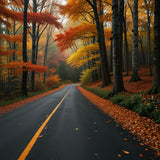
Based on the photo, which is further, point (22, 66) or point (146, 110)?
point (22, 66)

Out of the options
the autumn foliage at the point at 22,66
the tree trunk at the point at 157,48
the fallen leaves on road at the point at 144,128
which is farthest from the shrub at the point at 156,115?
the autumn foliage at the point at 22,66

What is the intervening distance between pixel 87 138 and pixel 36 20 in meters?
14.2

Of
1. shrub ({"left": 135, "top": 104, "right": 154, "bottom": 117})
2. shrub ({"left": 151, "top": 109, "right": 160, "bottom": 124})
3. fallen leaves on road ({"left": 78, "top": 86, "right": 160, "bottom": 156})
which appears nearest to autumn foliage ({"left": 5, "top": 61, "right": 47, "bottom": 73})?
fallen leaves on road ({"left": 78, "top": 86, "right": 160, "bottom": 156})

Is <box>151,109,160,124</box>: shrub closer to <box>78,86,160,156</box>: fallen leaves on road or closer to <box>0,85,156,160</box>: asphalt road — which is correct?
<box>78,86,160,156</box>: fallen leaves on road

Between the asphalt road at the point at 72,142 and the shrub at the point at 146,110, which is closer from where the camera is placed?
the asphalt road at the point at 72,142

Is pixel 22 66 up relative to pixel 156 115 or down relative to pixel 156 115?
up

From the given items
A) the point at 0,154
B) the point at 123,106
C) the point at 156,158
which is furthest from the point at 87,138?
the point at 123,106

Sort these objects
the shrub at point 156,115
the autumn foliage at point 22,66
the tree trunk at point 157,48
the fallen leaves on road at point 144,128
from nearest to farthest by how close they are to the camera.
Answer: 1. the fallen leaves on road at point 144,128
2. the shrub at point 156,115
3. the tree trunk at point 157,48
4. the autumn foliage at point 22,66

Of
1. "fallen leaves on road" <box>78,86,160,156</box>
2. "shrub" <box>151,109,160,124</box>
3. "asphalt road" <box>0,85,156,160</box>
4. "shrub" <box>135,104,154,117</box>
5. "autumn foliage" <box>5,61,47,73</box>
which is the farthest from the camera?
"autumn foliage" <box>5,61,47,73</box>

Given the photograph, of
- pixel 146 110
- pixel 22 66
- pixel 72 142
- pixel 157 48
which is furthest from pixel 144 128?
pixel 22 66

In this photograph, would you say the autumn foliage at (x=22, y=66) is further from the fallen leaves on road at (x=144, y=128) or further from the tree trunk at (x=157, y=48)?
the tree trunk at (x=157, y=48)

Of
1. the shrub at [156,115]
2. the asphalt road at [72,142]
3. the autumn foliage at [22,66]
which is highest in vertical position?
the autumn foliage at [22,66]

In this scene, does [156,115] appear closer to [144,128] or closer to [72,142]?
[144,128]

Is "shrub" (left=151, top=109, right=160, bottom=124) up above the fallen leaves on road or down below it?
above
